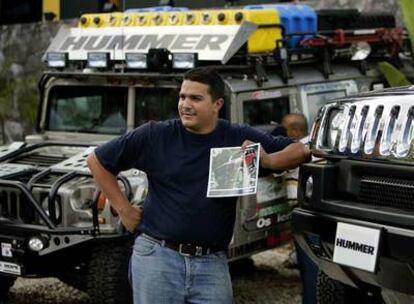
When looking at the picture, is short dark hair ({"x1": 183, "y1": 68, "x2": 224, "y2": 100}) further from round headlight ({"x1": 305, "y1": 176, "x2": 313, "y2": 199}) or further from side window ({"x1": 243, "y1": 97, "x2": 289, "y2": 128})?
side window ({"x1": 243, "y1": 97, "x2": 289, "y2": 128})

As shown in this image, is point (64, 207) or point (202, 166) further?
point (64, 207)

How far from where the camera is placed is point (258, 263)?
753 cm

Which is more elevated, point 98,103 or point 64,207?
point 98,103

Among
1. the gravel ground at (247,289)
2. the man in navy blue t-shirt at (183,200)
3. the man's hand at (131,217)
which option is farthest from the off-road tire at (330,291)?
the gravel ground at (247,289)

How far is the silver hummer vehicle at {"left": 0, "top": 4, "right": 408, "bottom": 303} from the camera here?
5242mm

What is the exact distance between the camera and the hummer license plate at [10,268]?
17.5 feet

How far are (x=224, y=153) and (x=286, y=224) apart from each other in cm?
256

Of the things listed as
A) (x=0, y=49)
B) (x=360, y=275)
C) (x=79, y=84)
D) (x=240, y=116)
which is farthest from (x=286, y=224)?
(x=0, y=49)

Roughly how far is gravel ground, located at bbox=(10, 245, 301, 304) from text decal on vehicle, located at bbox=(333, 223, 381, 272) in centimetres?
258

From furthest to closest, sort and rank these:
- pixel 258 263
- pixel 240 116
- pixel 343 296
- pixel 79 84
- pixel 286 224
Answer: pixel 258 263 < pixel 79 84 < pixel 286 224 < pixel 240 116 < pixel 343 296

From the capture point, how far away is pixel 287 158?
3.91 metres

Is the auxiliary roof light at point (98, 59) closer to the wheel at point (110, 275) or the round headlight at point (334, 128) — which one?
the wheel at point (110, 275)

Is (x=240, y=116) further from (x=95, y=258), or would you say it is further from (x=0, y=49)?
(x=0, y=49)

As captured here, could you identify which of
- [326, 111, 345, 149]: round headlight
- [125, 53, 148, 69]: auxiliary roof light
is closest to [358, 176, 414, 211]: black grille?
[326, 111, 345, 149]: round headlight
